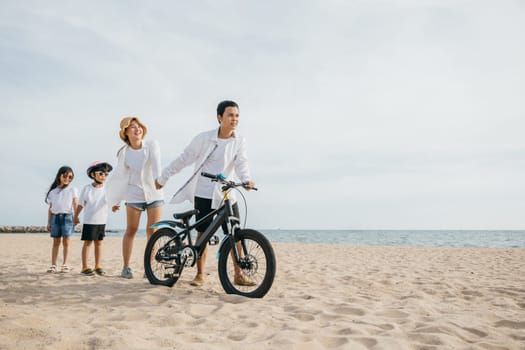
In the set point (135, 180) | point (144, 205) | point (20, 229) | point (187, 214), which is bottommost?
point (20, 229)

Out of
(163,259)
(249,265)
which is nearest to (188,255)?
(163,259)

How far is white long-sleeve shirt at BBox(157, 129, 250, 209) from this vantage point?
14.4 feet

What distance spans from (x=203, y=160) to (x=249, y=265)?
147 cm

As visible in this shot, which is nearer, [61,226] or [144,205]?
[144,205]

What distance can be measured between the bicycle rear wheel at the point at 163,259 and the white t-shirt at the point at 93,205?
66.8 inches

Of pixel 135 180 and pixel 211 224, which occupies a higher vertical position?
pixel 135 180

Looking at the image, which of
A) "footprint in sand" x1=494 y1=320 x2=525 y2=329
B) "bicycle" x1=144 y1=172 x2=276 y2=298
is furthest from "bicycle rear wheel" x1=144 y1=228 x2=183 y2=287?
"footprint in sand" x1=494 y1=320 x2=525 y2=329

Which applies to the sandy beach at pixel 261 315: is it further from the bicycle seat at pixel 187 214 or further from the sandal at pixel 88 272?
the bicycle seat at pixel 187 214

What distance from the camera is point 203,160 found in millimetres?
4398

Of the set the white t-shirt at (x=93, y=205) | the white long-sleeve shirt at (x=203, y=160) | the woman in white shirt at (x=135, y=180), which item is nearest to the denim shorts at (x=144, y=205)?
the woman in white shirt at (x=135, y=180)

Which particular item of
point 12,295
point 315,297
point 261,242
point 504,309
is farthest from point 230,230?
point 504,309

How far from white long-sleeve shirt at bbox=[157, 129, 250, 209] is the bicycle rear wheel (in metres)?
0.47

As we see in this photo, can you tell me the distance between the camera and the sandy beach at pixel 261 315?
2350mm

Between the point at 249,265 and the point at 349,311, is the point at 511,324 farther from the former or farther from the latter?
the point at 249,265
